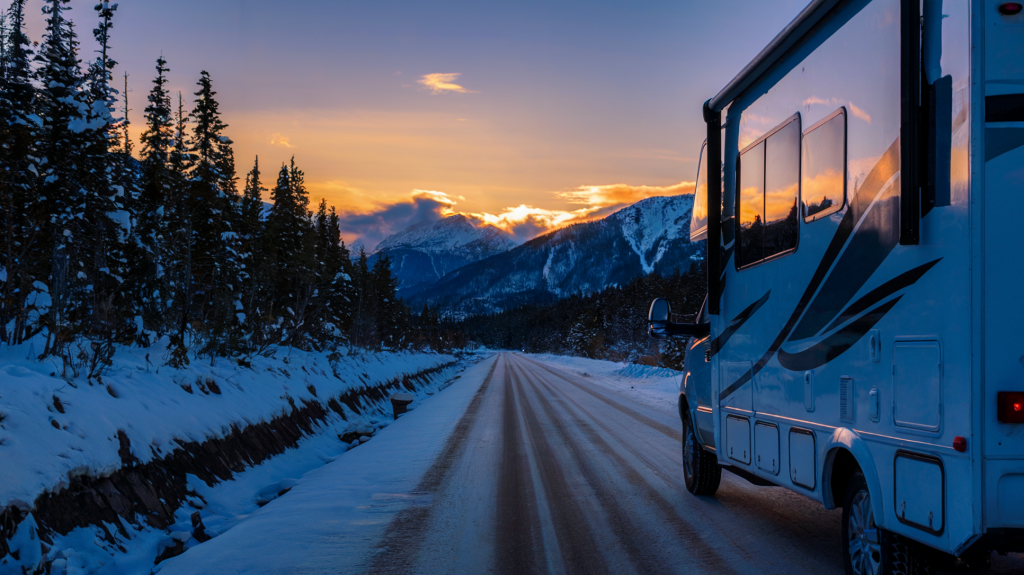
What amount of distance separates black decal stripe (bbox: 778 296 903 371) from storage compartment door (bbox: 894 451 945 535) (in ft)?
2.40

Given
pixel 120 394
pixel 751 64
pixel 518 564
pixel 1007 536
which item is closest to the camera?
pixel 1007 536

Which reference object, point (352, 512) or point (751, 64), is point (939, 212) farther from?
point (352, 512)

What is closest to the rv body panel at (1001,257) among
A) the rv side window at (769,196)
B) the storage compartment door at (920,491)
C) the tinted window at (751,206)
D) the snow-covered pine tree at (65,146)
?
the storage compartment door at (920,491)

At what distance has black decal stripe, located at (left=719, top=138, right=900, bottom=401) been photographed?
351 cm

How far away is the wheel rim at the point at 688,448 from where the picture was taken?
7.04 metres

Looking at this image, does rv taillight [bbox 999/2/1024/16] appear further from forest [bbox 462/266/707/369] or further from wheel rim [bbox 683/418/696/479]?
forest [bbox 462/266/707/369]

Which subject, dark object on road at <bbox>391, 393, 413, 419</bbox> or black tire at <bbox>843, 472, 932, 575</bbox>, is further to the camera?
dark object on road at <bbox>391, 393, 413, 419</bbox>

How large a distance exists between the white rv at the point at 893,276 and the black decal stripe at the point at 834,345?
0.01 m

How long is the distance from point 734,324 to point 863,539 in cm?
238

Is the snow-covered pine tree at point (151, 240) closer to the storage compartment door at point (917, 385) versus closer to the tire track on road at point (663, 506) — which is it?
the tire track on road at point (663, 506)

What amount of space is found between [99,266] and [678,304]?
164 feet

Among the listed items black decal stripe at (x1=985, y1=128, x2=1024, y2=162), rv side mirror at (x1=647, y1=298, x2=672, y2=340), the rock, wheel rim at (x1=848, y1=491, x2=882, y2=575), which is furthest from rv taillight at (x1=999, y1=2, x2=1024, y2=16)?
the rock

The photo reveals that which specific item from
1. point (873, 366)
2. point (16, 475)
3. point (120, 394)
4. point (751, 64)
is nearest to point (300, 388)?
point (120, 394)

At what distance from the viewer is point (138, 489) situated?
6.21m
